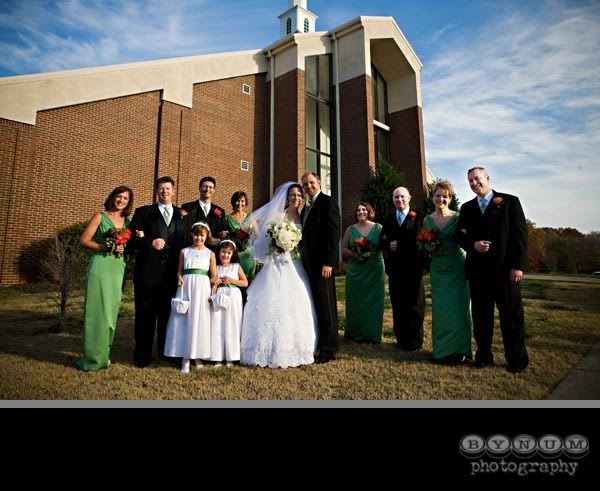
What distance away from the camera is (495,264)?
319 cm

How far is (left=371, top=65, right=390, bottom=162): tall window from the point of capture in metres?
16.3

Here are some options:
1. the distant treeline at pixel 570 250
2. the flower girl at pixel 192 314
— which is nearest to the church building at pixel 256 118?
the flower girl at pixel 192 314

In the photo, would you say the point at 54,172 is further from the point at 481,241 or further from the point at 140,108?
the point at 481,241

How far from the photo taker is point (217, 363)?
3611mm

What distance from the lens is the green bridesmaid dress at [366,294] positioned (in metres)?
4.65

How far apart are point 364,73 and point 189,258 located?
1363cm

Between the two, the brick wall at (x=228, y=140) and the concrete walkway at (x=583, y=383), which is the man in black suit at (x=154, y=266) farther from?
the brick wall at (x=228, y=140)

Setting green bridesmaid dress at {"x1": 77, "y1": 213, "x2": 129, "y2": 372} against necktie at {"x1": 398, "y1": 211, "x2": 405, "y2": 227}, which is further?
necktie at {"x1": 398, "y1": 211, "x2": 405, "y2": 227}

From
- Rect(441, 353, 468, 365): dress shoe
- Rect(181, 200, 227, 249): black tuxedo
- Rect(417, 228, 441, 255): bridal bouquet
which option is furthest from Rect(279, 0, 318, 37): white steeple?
Rect(441, 353, 468, 365): dress shoe

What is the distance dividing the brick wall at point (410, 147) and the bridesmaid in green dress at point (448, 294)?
12149 mm

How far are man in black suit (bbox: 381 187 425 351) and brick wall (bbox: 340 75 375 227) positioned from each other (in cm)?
973

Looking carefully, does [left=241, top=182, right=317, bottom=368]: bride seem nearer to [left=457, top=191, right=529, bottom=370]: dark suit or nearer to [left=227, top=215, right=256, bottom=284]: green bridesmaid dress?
[left=227, top=215, right=256, bottom=284]: green bridesmaid dress

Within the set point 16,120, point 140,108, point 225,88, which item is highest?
point 225,88
